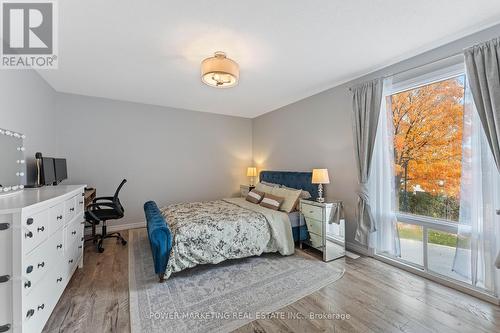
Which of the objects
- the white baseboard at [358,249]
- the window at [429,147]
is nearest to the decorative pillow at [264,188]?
the white baseboard at [358,249]

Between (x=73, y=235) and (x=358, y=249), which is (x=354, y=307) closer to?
(x=358, y=249)

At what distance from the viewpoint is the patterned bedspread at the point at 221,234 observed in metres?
2.49

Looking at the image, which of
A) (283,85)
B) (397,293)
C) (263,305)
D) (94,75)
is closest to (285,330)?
(263,305)

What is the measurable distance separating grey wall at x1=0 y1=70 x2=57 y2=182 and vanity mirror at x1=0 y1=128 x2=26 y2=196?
0.43 ft

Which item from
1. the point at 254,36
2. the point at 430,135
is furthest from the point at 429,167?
the point at 254,36

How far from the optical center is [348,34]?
210 cm

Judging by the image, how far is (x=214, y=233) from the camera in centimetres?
266

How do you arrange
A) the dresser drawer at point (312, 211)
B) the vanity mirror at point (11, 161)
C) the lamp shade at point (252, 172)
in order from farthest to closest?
the lamp shade at point (252, 172) → the dresser drawer at point (312, 211) → the vanity mirror at point (11, 161)

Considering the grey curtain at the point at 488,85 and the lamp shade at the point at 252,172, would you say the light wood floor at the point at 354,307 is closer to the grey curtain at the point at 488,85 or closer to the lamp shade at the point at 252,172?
the grey curtain at the point at 488,85

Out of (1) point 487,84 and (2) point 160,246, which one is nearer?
(1) point 487,84

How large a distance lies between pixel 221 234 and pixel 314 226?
1386 mm

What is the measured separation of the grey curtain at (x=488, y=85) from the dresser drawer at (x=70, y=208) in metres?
3.96

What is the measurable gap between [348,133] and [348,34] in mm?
1502

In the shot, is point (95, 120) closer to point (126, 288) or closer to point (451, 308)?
point (126, 288)
